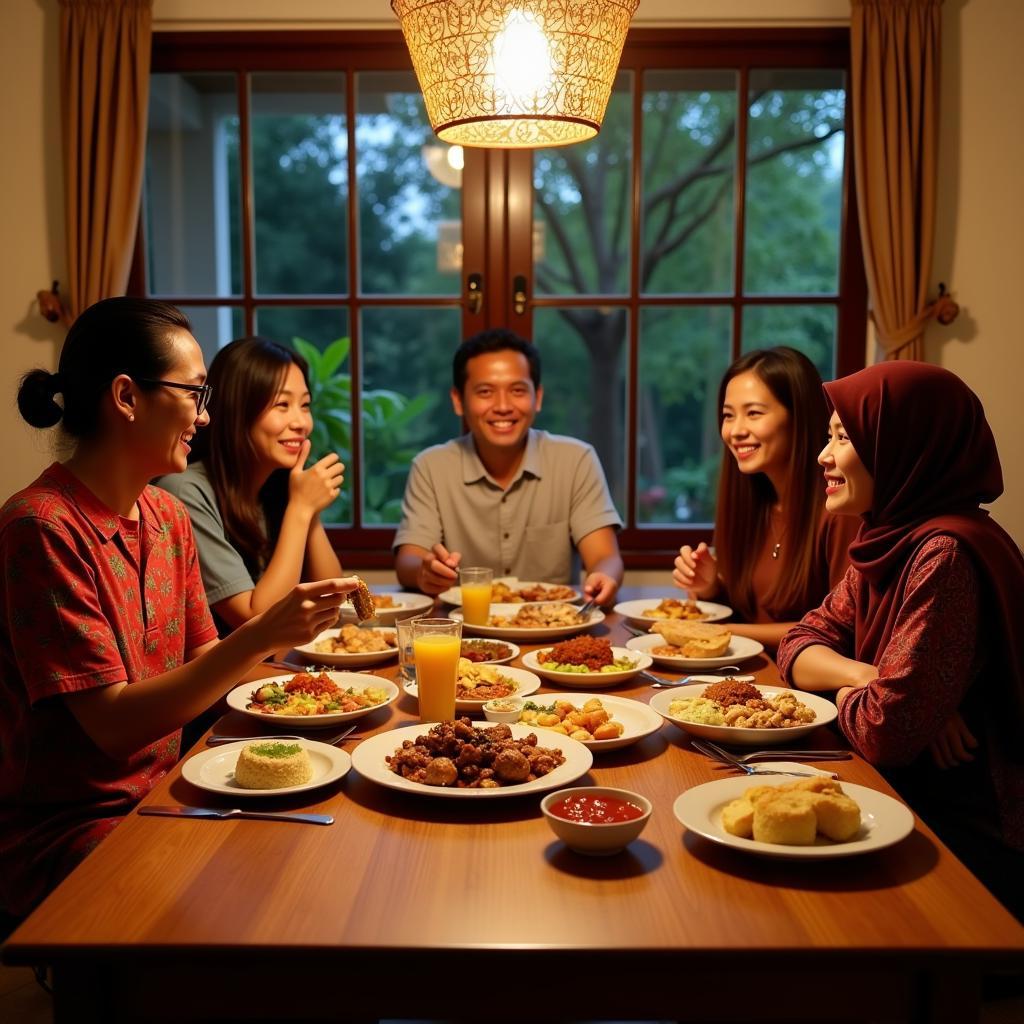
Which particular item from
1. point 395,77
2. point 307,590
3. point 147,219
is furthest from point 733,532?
point 147,219

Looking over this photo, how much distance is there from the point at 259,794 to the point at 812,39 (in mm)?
3218

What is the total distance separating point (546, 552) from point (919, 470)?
166 centimetres

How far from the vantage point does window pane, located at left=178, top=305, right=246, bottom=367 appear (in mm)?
3895


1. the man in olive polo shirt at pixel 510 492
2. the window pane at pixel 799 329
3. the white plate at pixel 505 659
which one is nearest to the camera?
the white plate at pixel 505 659

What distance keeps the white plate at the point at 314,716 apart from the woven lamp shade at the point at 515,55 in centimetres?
101

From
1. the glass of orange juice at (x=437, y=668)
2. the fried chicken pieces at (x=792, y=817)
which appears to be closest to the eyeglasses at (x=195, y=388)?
the glass of orange juice at (x=437, y=668)

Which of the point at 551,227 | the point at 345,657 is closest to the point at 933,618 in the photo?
the point at 345,657

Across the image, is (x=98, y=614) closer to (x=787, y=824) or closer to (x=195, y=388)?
(x=195, y=388)

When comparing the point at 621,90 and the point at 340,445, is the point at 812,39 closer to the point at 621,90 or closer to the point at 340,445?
the point at 621,90

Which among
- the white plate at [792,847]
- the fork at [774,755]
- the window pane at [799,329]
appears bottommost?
the fork at [774,755]

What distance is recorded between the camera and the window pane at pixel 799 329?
3807mm

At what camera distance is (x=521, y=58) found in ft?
6.09

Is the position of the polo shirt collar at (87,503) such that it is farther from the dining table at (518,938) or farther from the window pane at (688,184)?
the window pane at (688,184)

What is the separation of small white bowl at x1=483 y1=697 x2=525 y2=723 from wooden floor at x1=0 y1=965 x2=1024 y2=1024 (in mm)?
753
